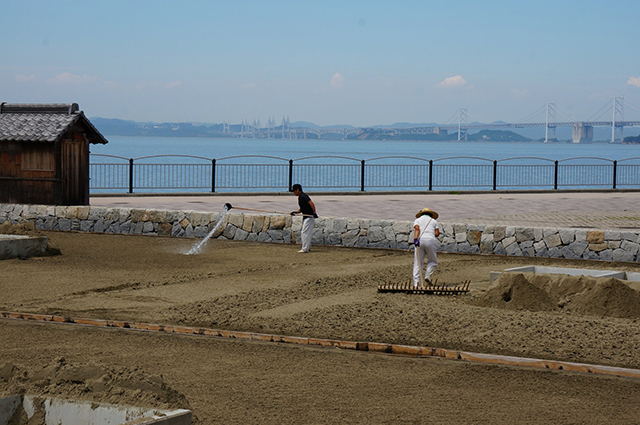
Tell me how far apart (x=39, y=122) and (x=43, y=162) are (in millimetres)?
1246

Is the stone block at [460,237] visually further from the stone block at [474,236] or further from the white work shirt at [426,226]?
the white work shirt at [426,226]

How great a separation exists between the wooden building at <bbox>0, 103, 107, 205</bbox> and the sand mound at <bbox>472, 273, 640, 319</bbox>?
12803mm

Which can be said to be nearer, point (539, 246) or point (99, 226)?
point (539, 246)

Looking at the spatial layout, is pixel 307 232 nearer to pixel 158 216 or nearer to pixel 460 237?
pixel 460 237

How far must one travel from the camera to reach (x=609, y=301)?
407 inches

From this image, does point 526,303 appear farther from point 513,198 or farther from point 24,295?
point 513,198

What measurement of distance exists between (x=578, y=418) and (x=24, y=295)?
781cm

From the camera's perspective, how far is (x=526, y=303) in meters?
10.6

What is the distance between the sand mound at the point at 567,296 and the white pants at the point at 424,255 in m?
1.22

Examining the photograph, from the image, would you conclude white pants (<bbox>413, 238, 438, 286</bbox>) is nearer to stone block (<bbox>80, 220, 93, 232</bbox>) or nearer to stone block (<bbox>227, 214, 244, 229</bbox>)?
stone block (<bbox>227, 214, 244, 229</bbox>)

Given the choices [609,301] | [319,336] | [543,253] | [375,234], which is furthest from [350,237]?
[319,336]

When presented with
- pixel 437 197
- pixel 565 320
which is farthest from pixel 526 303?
pixel 437 197

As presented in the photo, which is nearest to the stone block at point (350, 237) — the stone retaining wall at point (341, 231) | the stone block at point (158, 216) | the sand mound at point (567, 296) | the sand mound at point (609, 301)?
the stone retaining wall at point (341, 231)

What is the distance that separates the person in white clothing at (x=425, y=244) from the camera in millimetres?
11883
